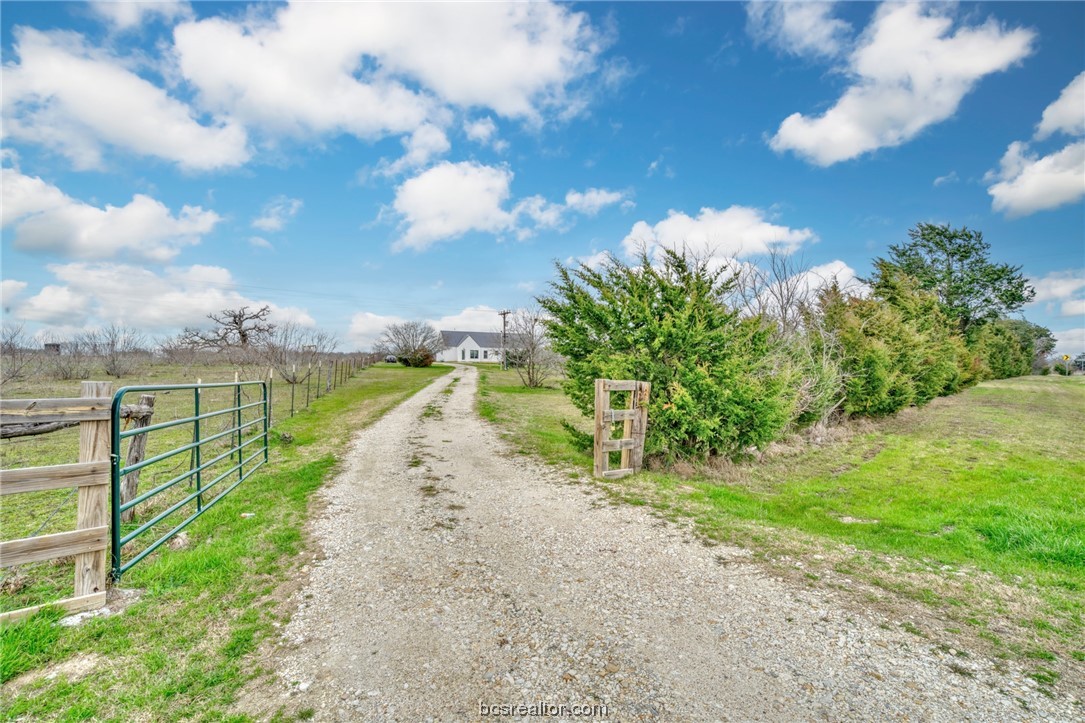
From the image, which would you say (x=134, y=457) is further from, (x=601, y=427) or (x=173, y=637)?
(x=601, y=427)

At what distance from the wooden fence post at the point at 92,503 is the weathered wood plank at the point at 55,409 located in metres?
0.06

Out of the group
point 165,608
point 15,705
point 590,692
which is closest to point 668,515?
point 590,692

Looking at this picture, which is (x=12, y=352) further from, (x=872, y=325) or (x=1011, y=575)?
(x=872, y=325)

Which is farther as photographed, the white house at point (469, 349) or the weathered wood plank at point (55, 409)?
the white house at point (469, 349)

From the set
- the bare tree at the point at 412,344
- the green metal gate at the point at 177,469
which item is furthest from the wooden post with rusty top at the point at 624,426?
the bare tree at the point at 412,344

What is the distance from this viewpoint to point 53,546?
3375 millimetres

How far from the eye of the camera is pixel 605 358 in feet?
28.1

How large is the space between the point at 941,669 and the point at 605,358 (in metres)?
6.09

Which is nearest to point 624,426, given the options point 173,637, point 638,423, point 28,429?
point 638,423

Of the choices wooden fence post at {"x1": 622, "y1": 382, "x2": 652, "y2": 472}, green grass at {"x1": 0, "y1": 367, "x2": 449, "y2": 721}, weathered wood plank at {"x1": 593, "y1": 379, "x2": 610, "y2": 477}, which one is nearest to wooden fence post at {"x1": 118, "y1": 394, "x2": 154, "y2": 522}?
green grass at {"x1": 0, "y1": 367, "x2": 449, "y2": 721}

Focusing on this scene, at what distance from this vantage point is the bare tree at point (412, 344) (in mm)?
53219

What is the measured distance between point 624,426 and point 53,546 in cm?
A: 672

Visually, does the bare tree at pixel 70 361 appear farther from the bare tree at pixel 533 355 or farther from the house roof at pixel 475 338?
the house roof at pixel 475 338

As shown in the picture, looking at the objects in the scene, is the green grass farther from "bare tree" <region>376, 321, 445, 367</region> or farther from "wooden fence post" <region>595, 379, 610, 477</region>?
"bare tree" <region>376, 321, 445, 367</region>
